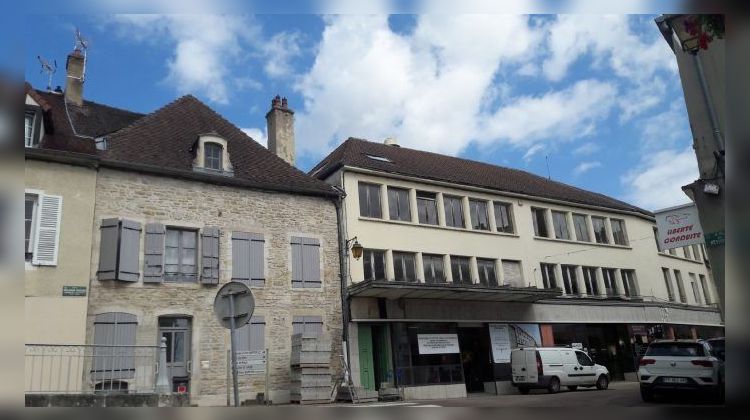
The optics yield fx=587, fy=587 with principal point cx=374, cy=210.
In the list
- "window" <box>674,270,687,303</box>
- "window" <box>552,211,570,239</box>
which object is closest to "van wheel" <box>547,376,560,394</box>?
"window" <box>552,211,570,239</box>

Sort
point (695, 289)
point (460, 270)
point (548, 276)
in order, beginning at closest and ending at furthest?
point (460, 270)
point (548, 276)
point (695, 289)

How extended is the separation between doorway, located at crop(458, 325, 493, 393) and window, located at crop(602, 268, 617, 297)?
28.7 feet

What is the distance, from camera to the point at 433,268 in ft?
72.2

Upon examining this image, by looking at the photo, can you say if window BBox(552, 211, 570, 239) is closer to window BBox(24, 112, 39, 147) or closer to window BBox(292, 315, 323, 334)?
window BBox(292, 315, 323, 334)

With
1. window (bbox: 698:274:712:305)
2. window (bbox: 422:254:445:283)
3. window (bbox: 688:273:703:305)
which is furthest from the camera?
Answer: window (bbox: 698:274:712:305)

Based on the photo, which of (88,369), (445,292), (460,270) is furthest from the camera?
(460,270)

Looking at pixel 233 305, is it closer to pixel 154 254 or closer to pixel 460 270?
pixel 154 254

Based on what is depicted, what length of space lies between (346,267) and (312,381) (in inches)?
160

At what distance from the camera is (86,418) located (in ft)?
28.3

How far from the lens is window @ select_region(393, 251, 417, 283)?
68.4ft

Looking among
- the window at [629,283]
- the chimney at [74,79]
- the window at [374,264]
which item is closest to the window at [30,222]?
the chimney at [74,79]

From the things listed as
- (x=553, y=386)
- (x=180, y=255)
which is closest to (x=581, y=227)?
(x=553, y=386)

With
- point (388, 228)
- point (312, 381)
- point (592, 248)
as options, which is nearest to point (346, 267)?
point (388, 228)

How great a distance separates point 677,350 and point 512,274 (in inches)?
464
